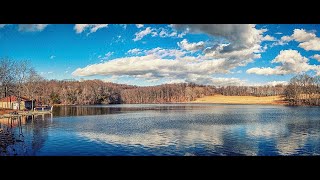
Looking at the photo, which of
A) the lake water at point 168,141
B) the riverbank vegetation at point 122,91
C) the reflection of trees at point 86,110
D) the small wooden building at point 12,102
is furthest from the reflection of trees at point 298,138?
the small wooden building at point 12,102

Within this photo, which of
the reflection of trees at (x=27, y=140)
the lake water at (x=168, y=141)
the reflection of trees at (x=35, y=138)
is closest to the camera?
the reflection of trees at (x=27, y=140)

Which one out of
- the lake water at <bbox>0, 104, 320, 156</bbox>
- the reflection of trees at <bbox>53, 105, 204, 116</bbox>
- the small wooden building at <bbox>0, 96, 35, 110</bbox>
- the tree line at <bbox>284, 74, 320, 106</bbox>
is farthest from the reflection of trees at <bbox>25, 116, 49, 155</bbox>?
the tree line at <bbox>284, 74, 320, 106</bbox>

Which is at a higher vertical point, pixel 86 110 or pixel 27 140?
pixel 86 110

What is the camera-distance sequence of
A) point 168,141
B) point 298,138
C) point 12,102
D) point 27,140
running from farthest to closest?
point 12,102 → point 298,138 → point 27,140 → point 168,141

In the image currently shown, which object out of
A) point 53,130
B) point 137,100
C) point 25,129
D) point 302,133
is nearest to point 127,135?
point 53,130

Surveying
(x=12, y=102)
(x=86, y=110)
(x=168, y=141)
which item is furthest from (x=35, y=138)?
(x=86, y=110)

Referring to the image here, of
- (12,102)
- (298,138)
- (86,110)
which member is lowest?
(298,138)

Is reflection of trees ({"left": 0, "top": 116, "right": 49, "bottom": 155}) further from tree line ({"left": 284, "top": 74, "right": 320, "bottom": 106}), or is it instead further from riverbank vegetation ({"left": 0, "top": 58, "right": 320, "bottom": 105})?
tree line ({"left": 284, "top": 74, "right": 320, "bottom": 106})

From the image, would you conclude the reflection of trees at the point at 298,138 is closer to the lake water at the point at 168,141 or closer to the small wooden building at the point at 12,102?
the lake water at the point at 168,141

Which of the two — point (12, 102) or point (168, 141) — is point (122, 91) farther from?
point (168, 141)
